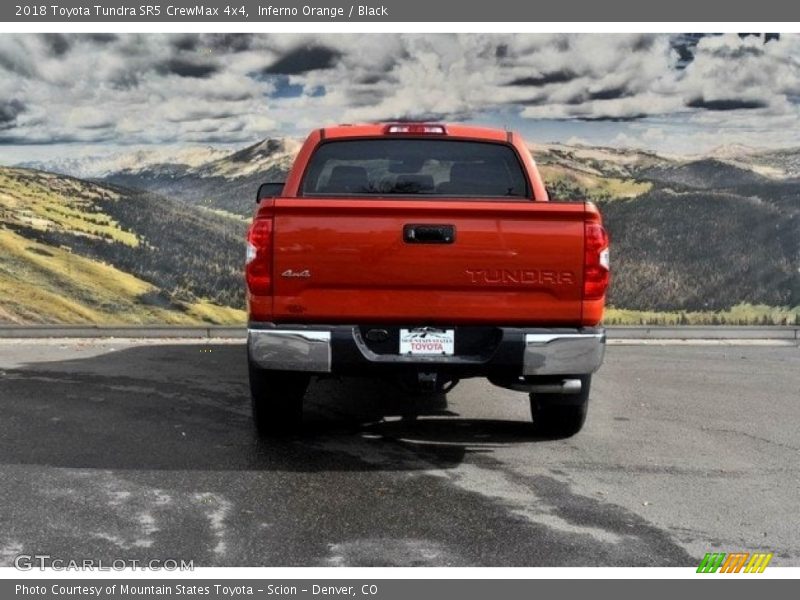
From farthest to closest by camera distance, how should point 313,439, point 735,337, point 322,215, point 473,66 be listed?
point 735,337 → point 473,66 → point 313,439 → point 322,215

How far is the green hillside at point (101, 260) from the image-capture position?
38.2ft

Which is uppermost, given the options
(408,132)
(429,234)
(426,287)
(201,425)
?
(408,132)

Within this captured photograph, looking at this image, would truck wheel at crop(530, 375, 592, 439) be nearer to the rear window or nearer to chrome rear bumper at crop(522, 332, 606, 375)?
chrome rear bumper at crop(522, 332, 606, 375)

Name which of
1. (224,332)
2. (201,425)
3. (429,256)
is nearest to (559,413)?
(429,256)

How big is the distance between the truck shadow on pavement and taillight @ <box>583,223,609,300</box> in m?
1.37

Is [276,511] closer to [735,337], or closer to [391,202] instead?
[391,202]

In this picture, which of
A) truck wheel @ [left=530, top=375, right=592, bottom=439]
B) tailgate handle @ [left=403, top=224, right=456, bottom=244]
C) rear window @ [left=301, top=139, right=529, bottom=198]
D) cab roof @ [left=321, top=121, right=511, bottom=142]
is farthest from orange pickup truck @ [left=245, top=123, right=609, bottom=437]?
cab roof @ [left=321, top=121, right=511, bottom=142]

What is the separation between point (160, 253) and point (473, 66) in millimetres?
4498

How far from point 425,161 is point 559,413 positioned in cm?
209

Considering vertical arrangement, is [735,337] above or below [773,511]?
below

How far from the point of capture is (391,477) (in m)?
5.46

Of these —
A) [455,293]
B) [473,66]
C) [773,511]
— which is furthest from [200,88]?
[773,511]

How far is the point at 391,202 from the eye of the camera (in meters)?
5.33

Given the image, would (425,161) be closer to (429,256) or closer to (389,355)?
(429,256)
